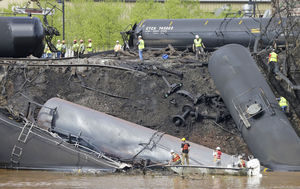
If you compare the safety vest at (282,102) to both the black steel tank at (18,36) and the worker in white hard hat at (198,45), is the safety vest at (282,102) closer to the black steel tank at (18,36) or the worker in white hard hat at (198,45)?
the worker in white hard hat at (198,45)

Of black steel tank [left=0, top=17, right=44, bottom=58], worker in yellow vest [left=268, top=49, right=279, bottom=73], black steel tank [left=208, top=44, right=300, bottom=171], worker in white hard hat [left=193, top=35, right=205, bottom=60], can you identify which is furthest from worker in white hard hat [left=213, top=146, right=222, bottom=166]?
black steel tank [left=0, top=17, right=44, bottom=58]

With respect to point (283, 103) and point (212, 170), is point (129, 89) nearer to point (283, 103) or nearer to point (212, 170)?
point (283, 103)

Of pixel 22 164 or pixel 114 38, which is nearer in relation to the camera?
pixel 22 164

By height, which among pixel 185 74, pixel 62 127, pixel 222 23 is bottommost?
pixel 62 127

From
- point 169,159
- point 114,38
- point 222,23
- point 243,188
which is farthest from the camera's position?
point 114,38

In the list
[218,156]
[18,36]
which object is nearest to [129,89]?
[18,36]

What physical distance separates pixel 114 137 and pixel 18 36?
37.1 feet

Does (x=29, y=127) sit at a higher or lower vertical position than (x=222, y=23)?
lower

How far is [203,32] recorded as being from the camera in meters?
34.2

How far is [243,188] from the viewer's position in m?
17.5

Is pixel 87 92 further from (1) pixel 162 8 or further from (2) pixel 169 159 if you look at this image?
(1) pixel 162 8

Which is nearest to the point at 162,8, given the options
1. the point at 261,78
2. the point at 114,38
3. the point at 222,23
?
the point at 114,38

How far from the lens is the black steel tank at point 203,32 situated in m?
33.6

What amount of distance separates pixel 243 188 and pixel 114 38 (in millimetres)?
34970
